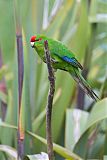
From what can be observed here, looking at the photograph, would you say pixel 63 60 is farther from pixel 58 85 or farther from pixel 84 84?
pixel 58 85

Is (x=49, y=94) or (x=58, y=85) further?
(x=58, y=85)

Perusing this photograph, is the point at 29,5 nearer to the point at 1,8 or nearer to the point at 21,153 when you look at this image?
the point at 1,8

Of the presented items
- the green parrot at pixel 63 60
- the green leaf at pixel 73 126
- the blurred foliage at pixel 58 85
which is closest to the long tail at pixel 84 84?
the green parrot at pixel 63 60

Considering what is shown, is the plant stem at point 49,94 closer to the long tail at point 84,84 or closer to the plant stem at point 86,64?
the long tail at point 84,84

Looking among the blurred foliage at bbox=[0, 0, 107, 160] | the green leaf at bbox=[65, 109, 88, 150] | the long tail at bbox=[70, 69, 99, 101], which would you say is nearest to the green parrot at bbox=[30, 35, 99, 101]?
the long tail at bbox=[70, 69, 99, 101]

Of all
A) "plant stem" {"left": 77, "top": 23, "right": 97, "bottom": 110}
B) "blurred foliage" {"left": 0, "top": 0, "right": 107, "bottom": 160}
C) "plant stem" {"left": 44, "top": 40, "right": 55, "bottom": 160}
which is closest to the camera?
"plant stem" {"left": 44, "top": 40, "right": 55, "bottom": 160}

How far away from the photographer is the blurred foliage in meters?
0.74

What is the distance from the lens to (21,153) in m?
0.59

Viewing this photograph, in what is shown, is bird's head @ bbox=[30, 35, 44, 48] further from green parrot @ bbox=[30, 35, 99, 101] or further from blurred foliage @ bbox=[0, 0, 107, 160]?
blurred foliage @ bbox=[0, 0, 107, 160]

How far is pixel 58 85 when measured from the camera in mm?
886

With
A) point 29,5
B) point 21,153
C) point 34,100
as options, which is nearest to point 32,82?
point 34,100

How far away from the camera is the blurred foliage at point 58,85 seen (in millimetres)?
739

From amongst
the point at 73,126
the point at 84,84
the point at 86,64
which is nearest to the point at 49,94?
the point at 84,84

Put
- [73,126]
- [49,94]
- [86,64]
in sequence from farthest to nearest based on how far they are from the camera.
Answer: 1. [86,64]
2. [73,126]
3. [49,94]
